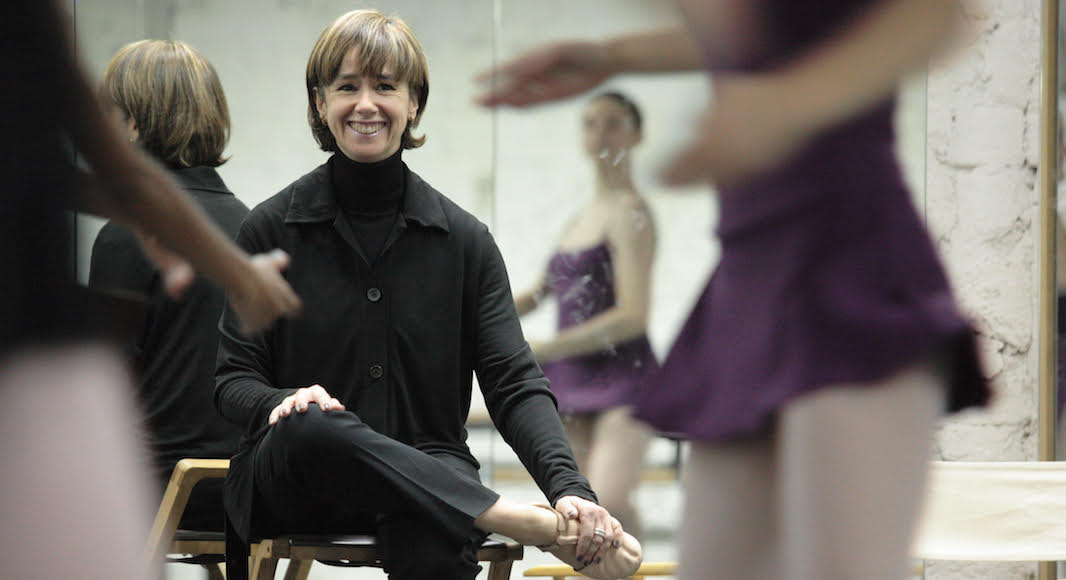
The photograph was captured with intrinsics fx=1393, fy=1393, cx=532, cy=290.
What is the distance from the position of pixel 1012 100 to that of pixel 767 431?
2.90 meters

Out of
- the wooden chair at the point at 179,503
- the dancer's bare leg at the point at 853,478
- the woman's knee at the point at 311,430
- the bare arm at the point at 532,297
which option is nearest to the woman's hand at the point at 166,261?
the dancer's bare leg at the point at 853,478

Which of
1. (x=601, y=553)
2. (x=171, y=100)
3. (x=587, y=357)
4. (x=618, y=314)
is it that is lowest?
(x=601, y=553)

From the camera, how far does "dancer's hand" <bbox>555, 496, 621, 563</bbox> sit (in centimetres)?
191

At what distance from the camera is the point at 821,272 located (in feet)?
2.19

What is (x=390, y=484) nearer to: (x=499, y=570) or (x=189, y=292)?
(x=499, y=570)

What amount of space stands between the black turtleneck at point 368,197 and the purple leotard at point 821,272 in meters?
1.45

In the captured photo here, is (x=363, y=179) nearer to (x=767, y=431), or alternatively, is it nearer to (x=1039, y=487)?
(x=767, y=431)

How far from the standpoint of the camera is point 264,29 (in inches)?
141

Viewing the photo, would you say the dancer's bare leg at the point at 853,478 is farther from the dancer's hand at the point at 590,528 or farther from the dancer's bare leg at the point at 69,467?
the dancer's hand at the point at 590,528

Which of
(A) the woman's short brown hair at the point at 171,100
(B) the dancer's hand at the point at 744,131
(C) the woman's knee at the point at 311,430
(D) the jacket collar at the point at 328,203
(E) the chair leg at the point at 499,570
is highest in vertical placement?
(A) the woman's short brown hair at the point at 171,100

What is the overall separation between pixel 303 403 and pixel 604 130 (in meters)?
1.65

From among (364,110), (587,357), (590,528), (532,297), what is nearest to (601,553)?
(590,528)

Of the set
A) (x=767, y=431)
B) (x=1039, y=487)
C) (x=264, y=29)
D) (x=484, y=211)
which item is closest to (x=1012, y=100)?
(x=1039, y=487)

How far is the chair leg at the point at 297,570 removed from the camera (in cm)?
242
